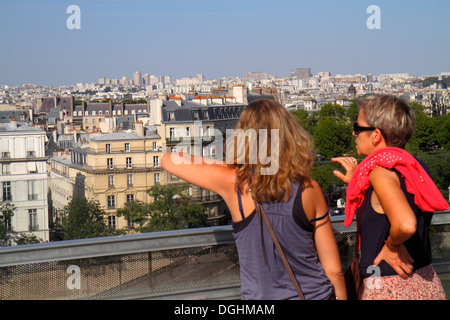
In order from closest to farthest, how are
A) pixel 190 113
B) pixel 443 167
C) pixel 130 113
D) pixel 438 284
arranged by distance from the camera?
1. pixel 438 284
2. pixel 443 167
3. pixel 190 113
4. pixel 130 113

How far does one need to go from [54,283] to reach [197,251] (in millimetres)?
527

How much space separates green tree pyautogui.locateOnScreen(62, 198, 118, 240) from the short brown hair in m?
1.21

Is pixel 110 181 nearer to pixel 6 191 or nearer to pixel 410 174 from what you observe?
pixel 6 191

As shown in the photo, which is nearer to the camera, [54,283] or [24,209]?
[54,283]

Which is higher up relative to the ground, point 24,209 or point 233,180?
point 233,180

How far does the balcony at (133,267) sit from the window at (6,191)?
341mm

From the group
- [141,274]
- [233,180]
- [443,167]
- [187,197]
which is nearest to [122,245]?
[141,274]

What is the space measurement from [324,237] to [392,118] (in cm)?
37

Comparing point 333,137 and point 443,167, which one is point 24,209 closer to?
point 443,167

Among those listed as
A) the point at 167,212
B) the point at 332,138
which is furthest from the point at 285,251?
the point at 332,138

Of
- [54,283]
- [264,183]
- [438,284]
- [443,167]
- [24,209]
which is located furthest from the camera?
[443,167]

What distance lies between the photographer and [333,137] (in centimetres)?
3922

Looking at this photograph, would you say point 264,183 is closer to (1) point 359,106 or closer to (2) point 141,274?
(1) point 359,106

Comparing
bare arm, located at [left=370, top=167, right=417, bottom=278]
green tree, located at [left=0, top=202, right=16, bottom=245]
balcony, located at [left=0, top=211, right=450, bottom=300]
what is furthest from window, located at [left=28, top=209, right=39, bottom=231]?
bare arm, located at [left=370, top=167, right=417, bottom=278]
